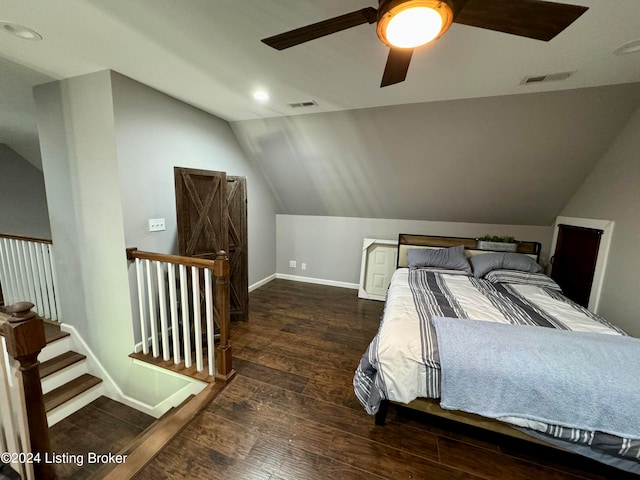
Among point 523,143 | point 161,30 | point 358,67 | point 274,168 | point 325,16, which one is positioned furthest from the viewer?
point 274,168

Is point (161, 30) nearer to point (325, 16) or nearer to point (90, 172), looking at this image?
point (325, 16)

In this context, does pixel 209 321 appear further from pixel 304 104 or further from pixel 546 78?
pixel 546 78

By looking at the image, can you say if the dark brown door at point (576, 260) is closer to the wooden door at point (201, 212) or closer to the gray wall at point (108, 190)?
the wooden door at point (201, 212)

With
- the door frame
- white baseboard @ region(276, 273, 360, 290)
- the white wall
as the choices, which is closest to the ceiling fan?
the door frame

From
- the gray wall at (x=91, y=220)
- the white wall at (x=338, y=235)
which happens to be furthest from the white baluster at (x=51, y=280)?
the white wall at (x=338, y=235)

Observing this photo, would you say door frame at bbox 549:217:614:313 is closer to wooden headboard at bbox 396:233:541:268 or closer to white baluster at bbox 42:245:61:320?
wooden headboard at bbox 396:233:541:268

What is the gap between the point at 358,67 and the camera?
5.89 ft

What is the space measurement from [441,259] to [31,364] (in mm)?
3590

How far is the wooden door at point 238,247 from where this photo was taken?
2.99 m

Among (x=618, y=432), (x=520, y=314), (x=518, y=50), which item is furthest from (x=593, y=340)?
(x=518, y=50)

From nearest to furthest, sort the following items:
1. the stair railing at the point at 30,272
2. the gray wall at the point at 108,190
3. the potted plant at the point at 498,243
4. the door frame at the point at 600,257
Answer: the gray wall at the point at 108,190 → the door frame at the point at 600,257 → the stair railing at the point at 30,272 → the potted plant at the point at 498,243

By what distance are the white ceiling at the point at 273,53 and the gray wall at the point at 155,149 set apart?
17 cm

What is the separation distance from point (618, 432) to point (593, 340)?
1.42ft

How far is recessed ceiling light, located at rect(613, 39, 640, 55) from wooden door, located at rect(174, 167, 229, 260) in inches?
125
